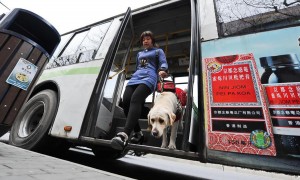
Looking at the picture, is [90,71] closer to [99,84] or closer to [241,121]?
[99,84]

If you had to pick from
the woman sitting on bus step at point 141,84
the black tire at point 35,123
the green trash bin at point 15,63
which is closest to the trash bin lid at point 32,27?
the green trash bin at point 15,63

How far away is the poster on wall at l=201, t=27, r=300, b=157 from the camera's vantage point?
1.56 metres

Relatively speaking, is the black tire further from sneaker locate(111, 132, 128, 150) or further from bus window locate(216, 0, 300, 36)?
bus window locate(216, 0, 300, 36)

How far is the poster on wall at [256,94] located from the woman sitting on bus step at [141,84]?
82cm

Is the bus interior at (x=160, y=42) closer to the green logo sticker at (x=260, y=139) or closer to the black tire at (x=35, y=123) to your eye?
the black tire at (x=35, y=123)

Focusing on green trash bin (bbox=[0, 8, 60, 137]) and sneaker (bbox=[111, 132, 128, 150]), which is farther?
sneaker (bbox=[111, 132, 128, 150])

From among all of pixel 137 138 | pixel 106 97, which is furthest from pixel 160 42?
pixel 137 138

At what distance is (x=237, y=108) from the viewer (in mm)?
1765

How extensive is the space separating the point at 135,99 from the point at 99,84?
672 millimetres

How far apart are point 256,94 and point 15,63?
2451 millimetres

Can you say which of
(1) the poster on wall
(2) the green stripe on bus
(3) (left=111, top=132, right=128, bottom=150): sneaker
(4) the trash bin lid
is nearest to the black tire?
(2) the green stripe on bus

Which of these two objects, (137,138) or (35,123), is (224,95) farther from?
(35,123)

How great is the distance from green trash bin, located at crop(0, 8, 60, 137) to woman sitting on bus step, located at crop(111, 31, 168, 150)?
3.75 ft

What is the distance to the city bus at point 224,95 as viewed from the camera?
5.22 feet
